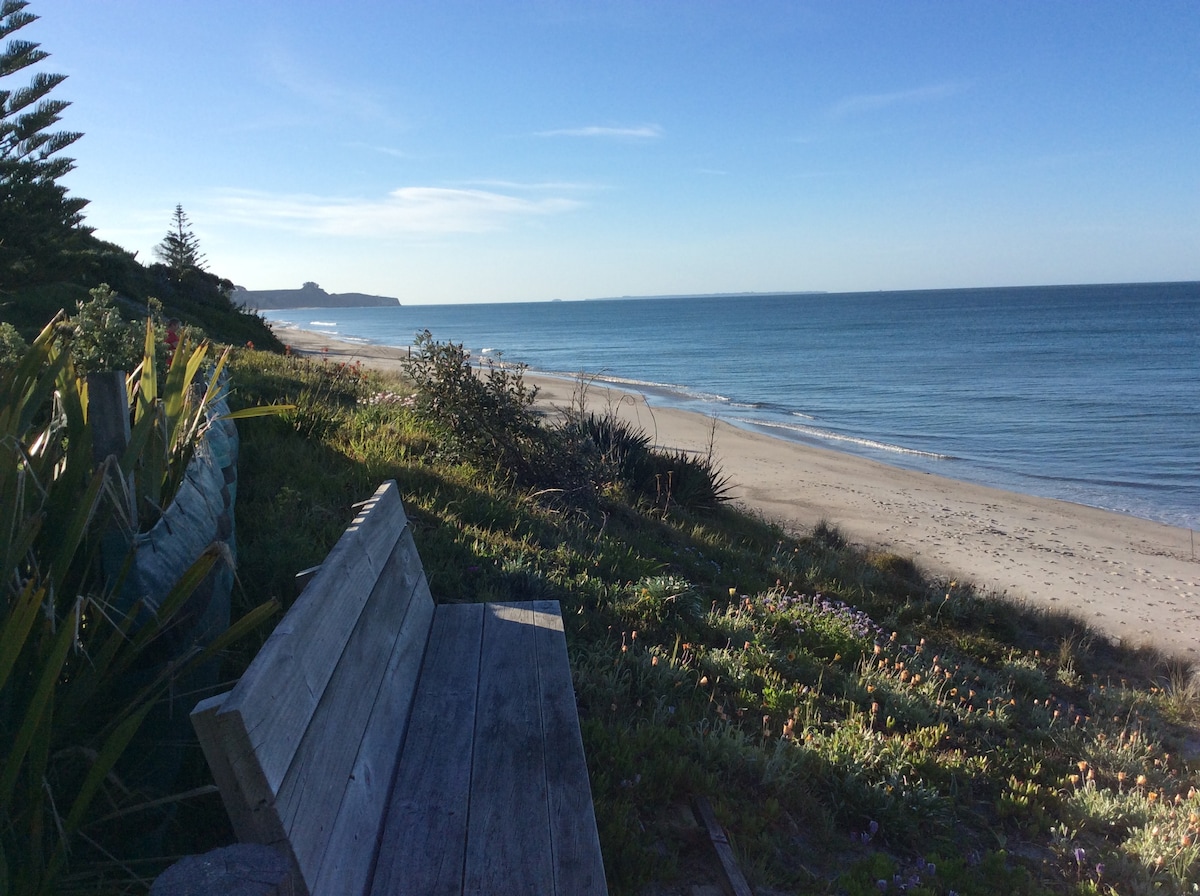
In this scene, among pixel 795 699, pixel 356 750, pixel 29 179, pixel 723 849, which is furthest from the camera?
pixel 29 179

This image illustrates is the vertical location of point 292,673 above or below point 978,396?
above

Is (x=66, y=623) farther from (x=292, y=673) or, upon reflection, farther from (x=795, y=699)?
(x=795, y=699)

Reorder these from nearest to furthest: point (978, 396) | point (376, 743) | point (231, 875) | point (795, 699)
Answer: point (231, 875), point (376, 743), point (795, 699), point (978, 396)

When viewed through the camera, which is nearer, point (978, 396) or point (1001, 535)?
point (1001, 535)

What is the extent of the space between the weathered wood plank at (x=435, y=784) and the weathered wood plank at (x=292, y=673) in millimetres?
437

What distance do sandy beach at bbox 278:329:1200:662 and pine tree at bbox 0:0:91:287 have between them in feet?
23.6

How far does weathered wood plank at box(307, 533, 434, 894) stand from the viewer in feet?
5.57

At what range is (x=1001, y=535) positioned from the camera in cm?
1157

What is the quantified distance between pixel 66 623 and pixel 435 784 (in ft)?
3.31

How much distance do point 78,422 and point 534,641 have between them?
166 centimetres

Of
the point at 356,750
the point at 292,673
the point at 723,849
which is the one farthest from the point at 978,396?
the point at 292,673

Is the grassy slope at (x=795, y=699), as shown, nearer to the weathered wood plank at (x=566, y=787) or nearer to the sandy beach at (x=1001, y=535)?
the weathered wood plank at (x=566, y=787)

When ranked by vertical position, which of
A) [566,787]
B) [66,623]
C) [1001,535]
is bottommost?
[1001,535]

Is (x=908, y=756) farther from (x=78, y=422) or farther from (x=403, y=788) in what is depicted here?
(x=78, y=422)
